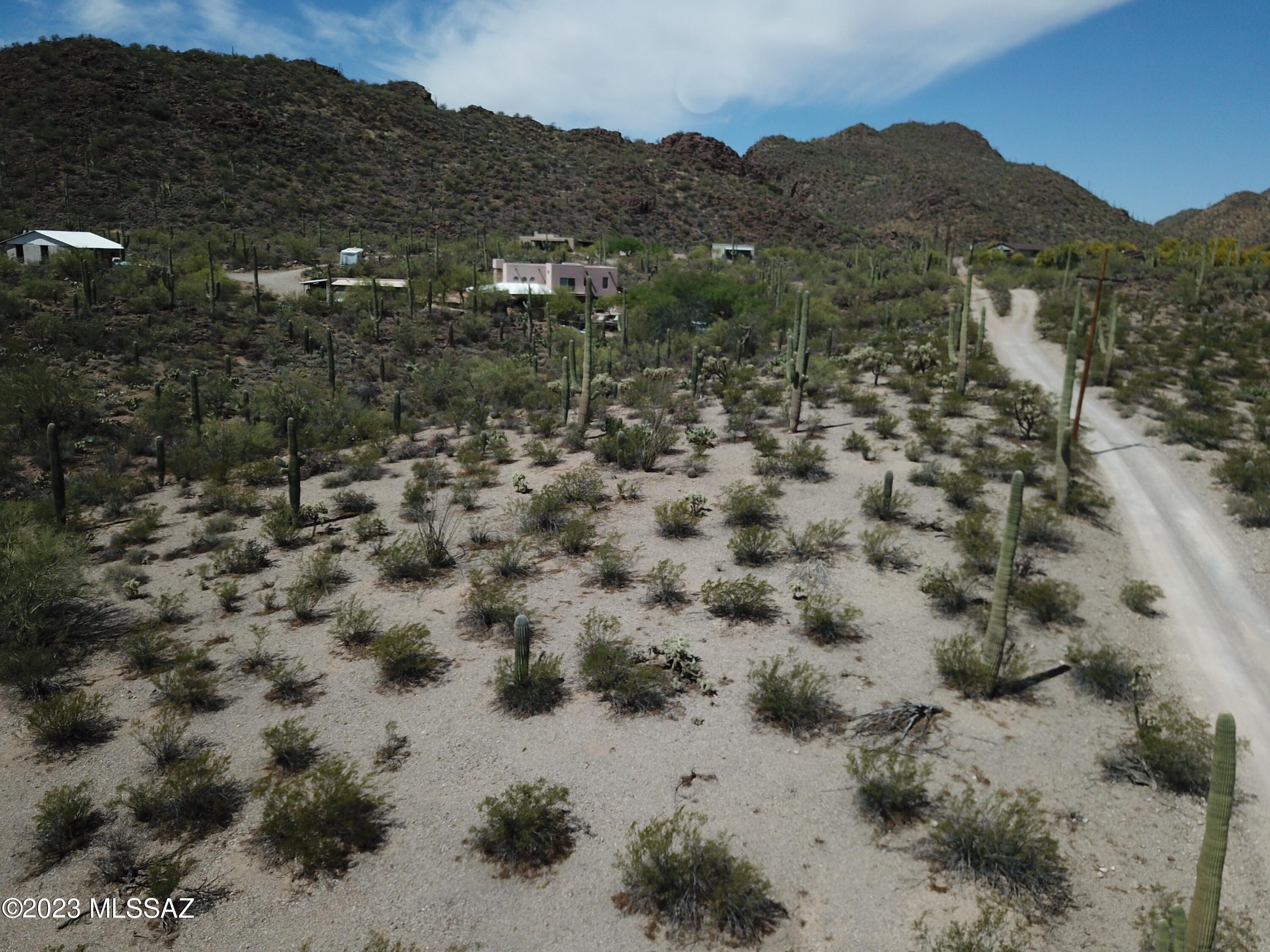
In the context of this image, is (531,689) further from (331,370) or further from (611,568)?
(331,370)

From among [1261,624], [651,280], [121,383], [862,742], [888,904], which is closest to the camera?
[888,904]

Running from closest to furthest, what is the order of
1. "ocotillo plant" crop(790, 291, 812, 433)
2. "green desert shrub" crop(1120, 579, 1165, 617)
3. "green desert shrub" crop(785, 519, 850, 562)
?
"green desert shrub" crop(1120, 579, 1165, 617) → "green desert shrub" crop(785, 519, 850, 562) → "ocotillo plant" crop(790, 291, 812, 433)

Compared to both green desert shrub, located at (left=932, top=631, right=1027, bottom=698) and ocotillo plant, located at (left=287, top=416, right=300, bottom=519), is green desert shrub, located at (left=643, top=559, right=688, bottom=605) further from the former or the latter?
ocotillo plant, located at (left=287, top=416, right=300, bottom=519)

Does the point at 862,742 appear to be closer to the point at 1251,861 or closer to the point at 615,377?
the point at 1251,861

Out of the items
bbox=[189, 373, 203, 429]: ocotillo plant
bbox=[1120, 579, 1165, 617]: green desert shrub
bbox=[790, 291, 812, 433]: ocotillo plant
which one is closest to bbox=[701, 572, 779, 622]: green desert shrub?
bbox=[1120, 579, 1165, 617]: green desert shrub

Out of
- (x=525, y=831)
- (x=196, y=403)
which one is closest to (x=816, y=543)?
(x=525, y=831)

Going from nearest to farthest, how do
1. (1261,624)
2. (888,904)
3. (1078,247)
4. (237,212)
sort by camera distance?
(888,904)
(1261,624)
(237,212)
(1078,247)

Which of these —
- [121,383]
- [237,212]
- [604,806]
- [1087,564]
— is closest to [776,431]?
[1087,564]
